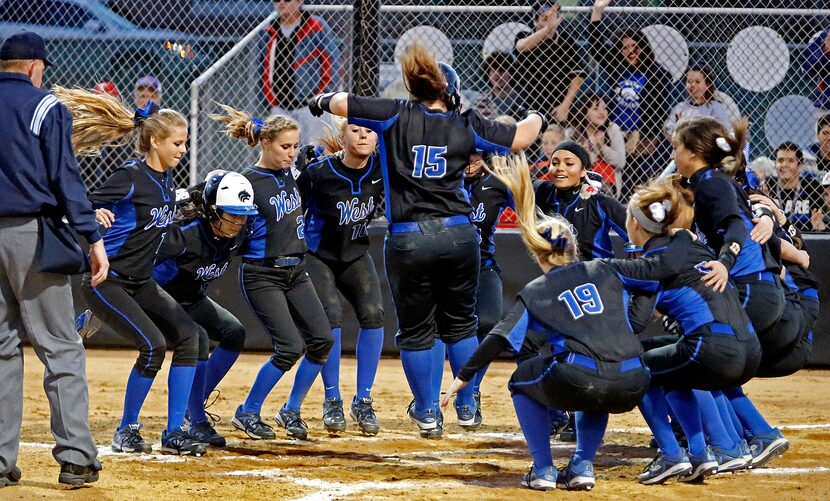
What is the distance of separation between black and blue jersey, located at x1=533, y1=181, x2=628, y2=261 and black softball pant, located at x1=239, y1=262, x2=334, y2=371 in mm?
1459

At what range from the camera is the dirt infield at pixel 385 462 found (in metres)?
4.63

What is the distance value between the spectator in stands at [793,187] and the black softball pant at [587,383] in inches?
168

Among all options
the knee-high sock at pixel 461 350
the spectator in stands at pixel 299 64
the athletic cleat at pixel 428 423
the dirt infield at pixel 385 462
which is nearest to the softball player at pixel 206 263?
the dirt infield at pixel 385 462

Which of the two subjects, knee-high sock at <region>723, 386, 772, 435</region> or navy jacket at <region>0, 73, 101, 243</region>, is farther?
knee-high sock at <region>723, 386, 772, 435</region>

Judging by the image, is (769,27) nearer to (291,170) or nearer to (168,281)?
(291,170)

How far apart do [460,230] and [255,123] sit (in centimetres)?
157

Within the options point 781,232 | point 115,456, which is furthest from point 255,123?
point 781,232

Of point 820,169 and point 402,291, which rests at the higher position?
point 820,169

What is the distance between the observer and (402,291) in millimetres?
5512

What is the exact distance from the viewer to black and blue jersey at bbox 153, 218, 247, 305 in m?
5.77

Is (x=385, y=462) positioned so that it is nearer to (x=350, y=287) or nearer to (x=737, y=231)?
(x=350, y=287)

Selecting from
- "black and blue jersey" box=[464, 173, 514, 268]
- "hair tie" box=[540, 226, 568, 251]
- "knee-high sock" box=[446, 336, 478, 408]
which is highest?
"black and blue jersey" box=[464, 173, 514, 268]

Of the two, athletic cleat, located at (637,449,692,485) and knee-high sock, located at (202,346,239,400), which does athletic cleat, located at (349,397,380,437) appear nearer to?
knee-high sock, located at (202,346,239,400)

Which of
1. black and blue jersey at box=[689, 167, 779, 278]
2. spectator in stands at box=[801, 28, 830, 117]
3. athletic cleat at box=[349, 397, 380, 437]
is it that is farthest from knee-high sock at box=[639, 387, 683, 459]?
spectator in stands at box=[801, 28, 830, 117]
